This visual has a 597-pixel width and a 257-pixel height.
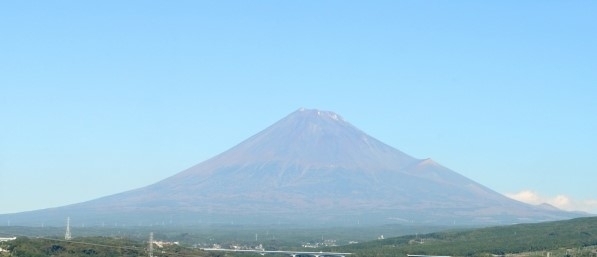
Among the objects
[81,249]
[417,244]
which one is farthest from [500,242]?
[81,249]

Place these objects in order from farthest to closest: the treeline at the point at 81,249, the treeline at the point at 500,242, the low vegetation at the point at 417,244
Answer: the treeline at the point at 500,242 < the low vegetation at the point at 417,244 < the treeline at the point at 81,249

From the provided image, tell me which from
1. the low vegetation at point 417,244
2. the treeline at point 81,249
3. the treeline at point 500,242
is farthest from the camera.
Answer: the treeline at point 500,242

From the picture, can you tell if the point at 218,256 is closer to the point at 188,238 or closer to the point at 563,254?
the point at 563,254

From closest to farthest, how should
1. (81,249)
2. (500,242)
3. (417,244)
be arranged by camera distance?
(81,249) → (500,242) → (417,244)

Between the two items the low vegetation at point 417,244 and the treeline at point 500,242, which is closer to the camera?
the low vegetation at point 417,244

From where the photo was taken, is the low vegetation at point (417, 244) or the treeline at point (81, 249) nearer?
the treeline at point (81, 249)

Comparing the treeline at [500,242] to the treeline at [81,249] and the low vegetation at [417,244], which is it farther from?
the treeline at [81,249]

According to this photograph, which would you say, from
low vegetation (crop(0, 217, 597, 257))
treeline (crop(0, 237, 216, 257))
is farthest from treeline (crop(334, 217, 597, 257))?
treeline (crop(0, 237, 216, 257))

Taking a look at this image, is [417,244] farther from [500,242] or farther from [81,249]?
[81,249]

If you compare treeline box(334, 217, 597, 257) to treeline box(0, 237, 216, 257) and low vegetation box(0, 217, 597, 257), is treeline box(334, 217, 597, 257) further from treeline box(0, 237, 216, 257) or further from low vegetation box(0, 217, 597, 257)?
treeline box(0, 237, 216, 257)

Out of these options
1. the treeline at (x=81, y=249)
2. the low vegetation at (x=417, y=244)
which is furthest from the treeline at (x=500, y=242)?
the treeline at (x=81, y=249)
